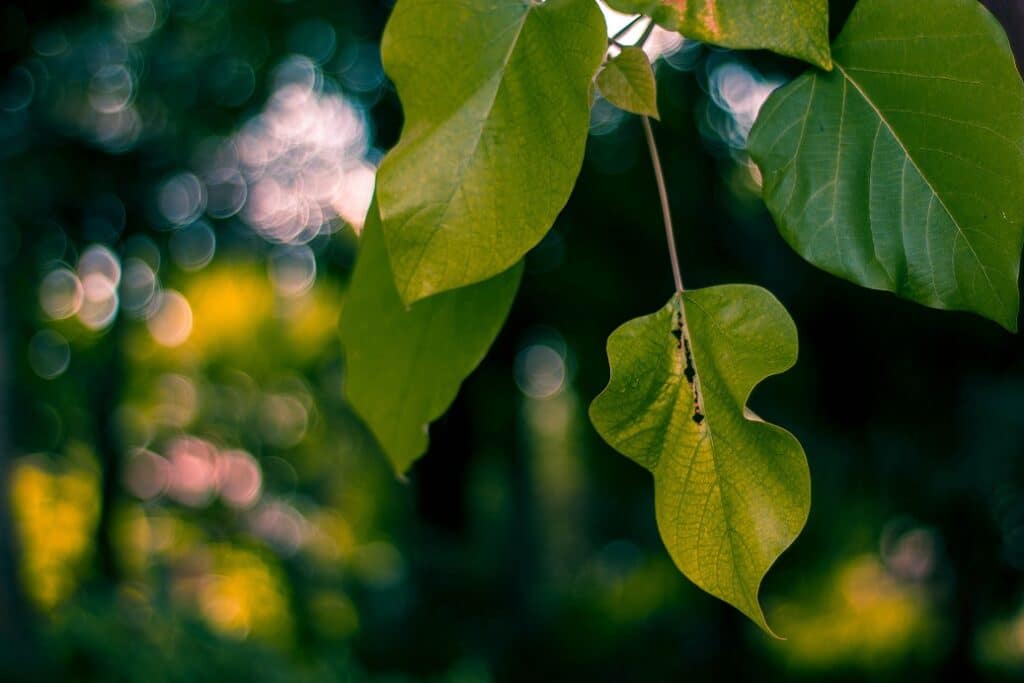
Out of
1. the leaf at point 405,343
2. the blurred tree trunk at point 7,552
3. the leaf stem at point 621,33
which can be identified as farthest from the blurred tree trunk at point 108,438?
the leaf stem at point 621,33

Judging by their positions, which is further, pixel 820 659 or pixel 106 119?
pixel 106 119

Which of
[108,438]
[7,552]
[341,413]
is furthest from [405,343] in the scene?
[108,438]

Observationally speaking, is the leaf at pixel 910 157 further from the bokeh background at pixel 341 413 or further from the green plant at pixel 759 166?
the bokeh background at pixel 341 413

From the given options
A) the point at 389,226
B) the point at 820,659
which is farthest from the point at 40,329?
the point at 389,226

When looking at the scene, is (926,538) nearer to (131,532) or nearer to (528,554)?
(528,554)

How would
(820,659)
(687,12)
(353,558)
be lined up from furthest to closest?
(353,558), (820,659), (687,12)

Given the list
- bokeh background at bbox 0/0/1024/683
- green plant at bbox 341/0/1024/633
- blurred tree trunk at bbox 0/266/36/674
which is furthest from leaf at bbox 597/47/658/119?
blurred tree trunk at bbox 0/266/36/674

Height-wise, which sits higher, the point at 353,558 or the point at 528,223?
the point at 528,223

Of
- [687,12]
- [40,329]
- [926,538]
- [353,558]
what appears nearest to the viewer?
[687,12]
